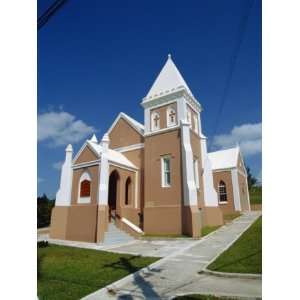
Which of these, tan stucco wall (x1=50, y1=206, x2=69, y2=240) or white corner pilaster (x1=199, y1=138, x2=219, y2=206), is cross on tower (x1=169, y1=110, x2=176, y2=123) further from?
tan stucco wall (x1=50, y1=206, x2=69, y2=240)

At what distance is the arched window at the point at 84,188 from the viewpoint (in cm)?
1002

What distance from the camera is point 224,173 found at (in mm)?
16109

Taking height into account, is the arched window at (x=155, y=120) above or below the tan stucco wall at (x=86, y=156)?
above

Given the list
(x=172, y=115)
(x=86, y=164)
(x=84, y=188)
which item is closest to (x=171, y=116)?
(x=172, y=115)

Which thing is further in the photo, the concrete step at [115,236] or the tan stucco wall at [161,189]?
the tan stucco wall at [161,189]

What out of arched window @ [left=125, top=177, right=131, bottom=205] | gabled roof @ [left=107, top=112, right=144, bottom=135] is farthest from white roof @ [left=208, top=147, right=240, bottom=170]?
arched window @ [left=125, top=177, right=131, bottom=205]

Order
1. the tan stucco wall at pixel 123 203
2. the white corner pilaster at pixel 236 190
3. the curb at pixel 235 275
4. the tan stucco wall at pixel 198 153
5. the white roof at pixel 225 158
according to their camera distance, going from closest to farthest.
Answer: the curb at pixel 235 275
the tan stucco wall at pixel 123 203
the tan stucco wall at pixel 198 153
the white corner pilaster at pixel 236 190
the white roof at pixel 225 158

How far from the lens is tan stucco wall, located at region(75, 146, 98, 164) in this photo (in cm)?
1023

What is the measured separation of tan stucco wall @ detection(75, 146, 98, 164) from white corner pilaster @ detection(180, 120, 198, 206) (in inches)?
138

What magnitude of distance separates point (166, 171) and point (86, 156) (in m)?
3.37

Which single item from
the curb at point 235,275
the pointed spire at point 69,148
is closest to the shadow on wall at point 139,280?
the curb at point 235,275

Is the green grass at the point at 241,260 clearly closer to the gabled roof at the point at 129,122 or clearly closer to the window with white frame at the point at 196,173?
the window with white frame at the point at 196,173

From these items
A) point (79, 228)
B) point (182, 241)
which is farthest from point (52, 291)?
point (79, 228)

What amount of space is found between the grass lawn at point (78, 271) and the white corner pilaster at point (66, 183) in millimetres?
3788
